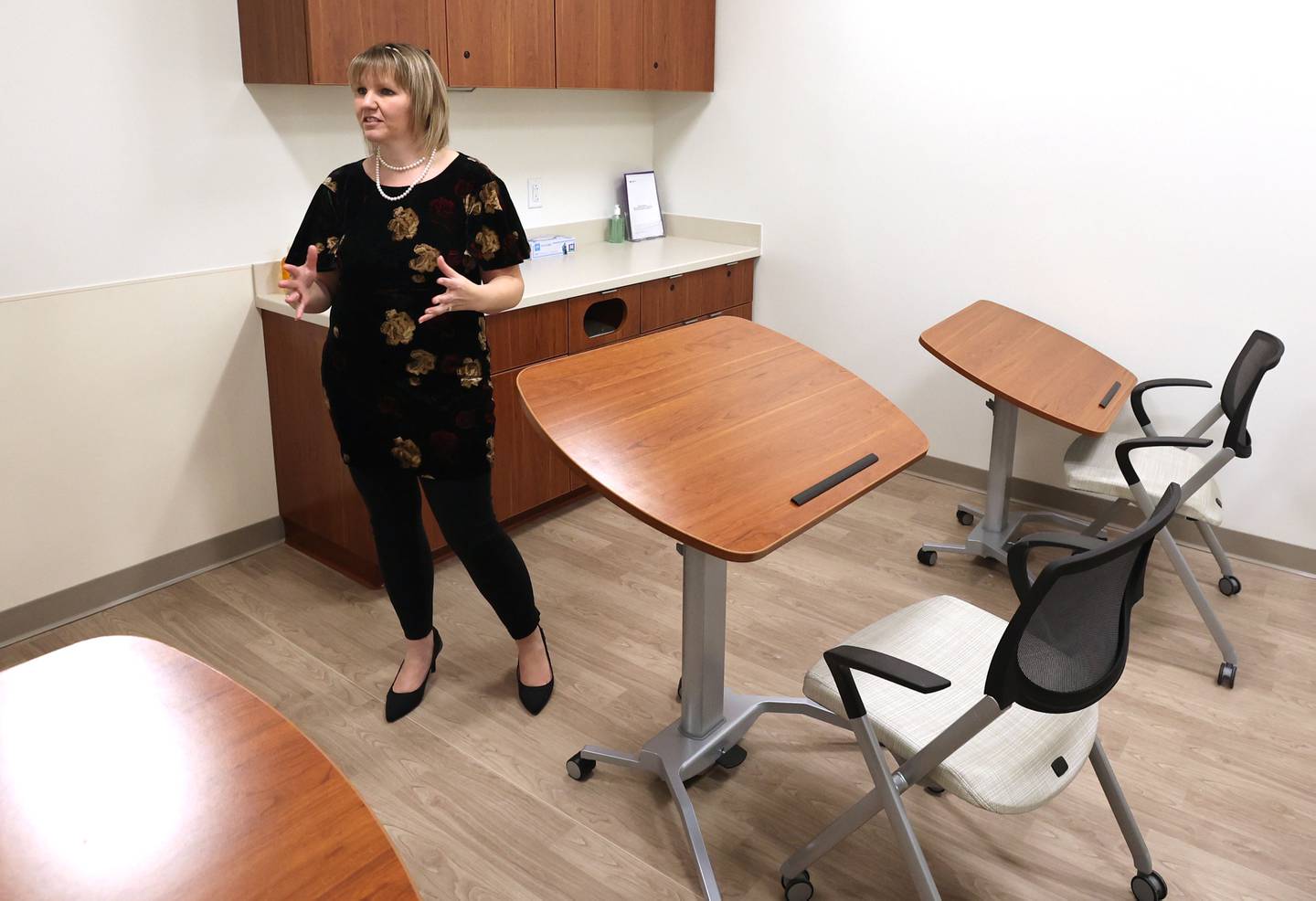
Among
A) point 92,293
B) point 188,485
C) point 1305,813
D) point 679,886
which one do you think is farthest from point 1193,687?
point 92,293

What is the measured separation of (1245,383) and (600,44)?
2.51m

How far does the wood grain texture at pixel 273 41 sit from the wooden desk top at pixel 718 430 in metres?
1.37

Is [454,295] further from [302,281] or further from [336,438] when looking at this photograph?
[336,438]

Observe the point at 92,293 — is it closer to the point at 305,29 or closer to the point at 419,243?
the point at 305,29

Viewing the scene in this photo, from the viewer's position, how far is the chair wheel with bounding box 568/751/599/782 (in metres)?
2.24

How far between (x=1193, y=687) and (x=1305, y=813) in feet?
1.62

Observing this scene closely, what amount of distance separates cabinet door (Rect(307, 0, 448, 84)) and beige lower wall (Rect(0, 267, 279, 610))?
695 mm

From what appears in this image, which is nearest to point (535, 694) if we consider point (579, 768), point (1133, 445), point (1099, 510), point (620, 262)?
point (579, 768)

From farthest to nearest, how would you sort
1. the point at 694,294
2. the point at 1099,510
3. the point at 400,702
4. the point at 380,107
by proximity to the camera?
the point at 694,294 < the point at 1099,510 < the point at 400,702 < the point at 380,107

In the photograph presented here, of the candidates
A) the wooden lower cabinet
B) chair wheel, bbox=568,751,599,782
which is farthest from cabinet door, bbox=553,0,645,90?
chair wheel, bbox=568,751,599,782

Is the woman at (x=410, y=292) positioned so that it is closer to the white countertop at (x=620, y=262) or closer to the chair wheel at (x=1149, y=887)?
the white countertop at (x=620, y=262)

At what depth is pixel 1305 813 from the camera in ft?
7.16

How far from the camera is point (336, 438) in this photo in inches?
117

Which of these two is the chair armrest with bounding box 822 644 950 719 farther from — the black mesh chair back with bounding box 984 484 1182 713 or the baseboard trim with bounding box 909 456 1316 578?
the baseboard trim with bounding box 909 456 1316 578
